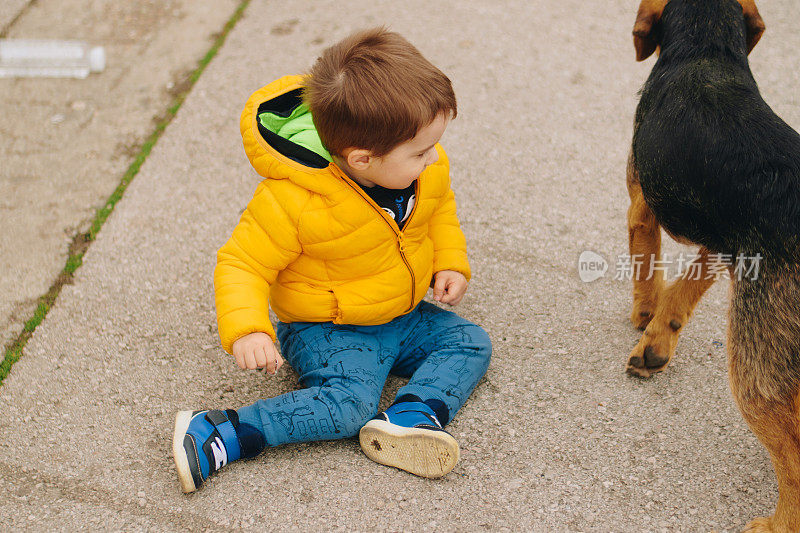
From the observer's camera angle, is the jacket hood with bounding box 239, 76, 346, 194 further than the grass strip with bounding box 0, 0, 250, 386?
No

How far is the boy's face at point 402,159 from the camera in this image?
239 centimetres

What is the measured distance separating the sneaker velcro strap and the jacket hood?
31.9 inches

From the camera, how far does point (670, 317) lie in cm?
284

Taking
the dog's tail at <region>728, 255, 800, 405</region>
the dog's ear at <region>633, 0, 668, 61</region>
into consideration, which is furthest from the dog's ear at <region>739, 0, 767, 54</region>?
the dog's tail at <region>728, 255, 800, 405</region>

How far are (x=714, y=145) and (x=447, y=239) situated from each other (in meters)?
1.05

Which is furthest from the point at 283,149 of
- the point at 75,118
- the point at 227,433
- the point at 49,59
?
the point at 49,59

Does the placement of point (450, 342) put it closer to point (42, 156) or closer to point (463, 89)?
point (463, 89)

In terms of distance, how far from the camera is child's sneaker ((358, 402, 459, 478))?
8.00 ft

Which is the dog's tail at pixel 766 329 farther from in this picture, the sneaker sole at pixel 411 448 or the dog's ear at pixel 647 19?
the dog's ear at pixel 647 19

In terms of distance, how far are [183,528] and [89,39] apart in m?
3.75

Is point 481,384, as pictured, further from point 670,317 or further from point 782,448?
point 782,448

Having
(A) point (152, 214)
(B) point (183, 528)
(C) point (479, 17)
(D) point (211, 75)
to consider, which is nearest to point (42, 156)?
(A) point (152, 214)

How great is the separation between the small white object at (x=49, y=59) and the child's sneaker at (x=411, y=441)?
3.32m

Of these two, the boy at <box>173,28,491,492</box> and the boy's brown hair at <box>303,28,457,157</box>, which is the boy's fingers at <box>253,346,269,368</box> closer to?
the boy at <box>173,28,491,492</box>
